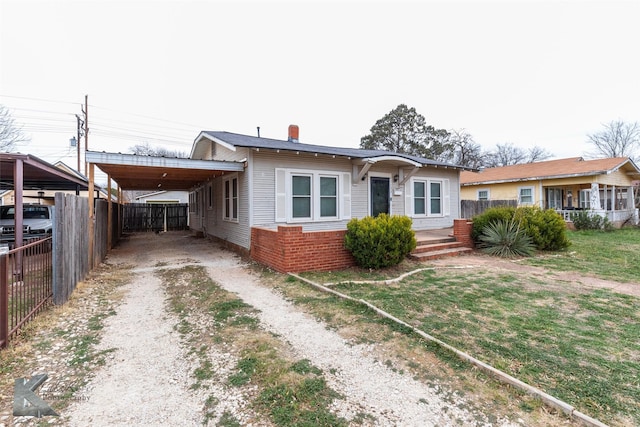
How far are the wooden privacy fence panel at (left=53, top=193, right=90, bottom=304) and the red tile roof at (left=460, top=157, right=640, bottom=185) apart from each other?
20.7 metres

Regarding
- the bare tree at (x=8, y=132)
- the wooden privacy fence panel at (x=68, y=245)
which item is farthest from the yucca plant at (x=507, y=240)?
the bare tree at (x=8, y=132)

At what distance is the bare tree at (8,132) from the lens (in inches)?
777

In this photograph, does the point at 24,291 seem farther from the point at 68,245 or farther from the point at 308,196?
the point at 308,196

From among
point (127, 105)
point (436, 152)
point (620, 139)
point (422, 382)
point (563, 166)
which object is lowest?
point (422, 382)

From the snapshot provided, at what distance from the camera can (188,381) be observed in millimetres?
2594

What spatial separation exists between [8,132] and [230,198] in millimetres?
21556

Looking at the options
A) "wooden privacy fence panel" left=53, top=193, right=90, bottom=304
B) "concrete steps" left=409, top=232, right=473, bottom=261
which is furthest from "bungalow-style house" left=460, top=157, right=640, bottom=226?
"wooden privacy fence panel" left=53, top=193, right=90, bottom=304

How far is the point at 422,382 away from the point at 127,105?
34.0 m

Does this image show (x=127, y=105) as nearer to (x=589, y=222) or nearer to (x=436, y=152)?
(x=436, y=152)

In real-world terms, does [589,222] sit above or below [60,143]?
below

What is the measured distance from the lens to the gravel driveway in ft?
7.02

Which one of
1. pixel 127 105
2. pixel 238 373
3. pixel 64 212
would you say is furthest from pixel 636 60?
pixel 127 105

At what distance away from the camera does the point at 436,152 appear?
2970 centimetres

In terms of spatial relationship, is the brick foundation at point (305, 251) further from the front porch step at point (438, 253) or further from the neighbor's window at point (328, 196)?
the neighbor's window at point (328, 196)
